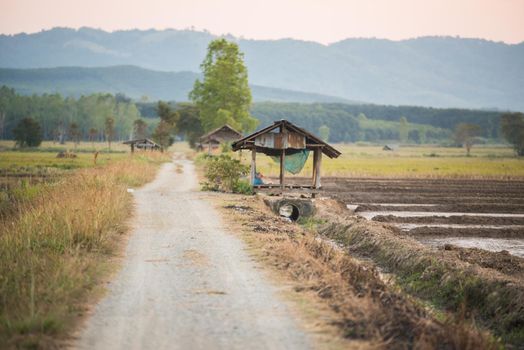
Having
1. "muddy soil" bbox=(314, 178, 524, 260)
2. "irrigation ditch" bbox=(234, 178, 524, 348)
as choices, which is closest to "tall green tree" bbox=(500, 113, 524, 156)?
"muddy soil" bbox=(314, 178, 524, 260)

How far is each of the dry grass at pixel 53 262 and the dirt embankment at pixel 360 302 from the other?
3565 mm

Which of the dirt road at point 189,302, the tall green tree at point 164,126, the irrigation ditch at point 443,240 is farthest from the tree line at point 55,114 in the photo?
the dirt road at point 189,302

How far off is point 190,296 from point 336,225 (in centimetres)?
1238

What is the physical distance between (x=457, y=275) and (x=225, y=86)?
63161 mm

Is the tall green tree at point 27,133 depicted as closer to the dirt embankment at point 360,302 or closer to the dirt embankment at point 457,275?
the dirt embankment at point 457,275

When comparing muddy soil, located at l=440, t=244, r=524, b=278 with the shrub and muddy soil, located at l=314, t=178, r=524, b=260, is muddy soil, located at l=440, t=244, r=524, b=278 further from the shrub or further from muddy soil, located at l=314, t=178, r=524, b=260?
the shrub

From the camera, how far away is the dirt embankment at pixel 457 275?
11.6 meters

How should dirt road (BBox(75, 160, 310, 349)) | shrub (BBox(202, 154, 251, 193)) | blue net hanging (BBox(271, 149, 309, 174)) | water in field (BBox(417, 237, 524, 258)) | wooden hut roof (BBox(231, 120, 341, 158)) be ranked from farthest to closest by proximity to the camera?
shrub (BBox(202, 154, 251, 193))
blue net hanging (BBox(271, 149, 309, 174))
wooden hut roof (BBox(231, 120, 341, 158))
water in field (BBox(417, 237, 524, 258))
dirt road (BBox(75, 160, 310, 349))

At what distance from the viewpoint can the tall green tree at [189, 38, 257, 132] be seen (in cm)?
7456

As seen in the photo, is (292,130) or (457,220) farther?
(292,130)

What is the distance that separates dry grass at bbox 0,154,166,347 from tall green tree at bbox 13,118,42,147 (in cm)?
8820

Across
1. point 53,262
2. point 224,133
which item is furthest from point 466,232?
point 224,133

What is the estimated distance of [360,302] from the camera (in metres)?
9.44

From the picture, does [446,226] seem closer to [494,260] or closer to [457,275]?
[494,260]
